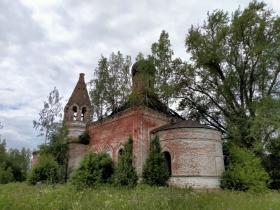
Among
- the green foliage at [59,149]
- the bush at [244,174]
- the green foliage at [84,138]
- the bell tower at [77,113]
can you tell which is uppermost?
the bell tower at [77,113]

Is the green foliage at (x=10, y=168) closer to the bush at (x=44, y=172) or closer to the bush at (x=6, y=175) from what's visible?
the bush at (x=6, y=175)

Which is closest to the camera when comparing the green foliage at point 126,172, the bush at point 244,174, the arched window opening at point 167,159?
the bush at point 244,174

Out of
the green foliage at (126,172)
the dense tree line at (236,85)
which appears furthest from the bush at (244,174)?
the green foliage at (126,172)

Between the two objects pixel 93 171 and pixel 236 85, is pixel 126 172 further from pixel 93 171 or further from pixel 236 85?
pixel 236 85

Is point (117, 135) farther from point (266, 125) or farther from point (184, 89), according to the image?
point (266, 125)

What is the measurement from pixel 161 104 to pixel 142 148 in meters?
5.64

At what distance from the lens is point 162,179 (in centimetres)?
1956

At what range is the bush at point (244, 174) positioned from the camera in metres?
19.2

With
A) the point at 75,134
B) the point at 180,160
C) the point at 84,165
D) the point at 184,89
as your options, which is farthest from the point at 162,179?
the point at 75,134

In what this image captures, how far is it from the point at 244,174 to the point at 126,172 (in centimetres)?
756

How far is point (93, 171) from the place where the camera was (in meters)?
19.7

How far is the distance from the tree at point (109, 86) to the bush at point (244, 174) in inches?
547

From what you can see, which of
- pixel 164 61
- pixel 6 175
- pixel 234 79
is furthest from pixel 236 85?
pixel 6 175


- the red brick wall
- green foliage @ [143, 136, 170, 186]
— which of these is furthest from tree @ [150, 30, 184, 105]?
green foliage @ [143, 136, 170, 186]
